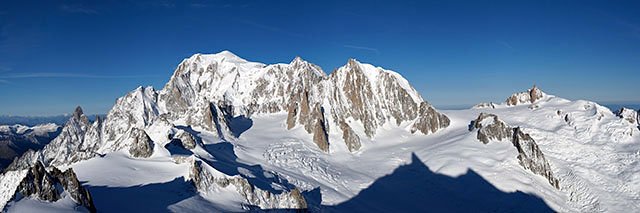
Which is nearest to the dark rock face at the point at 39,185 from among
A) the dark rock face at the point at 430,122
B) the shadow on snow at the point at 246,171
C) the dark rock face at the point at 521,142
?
the shadow on snow at the point at 246,171

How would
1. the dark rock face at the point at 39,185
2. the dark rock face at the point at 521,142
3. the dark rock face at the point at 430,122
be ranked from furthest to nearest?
the dark rock face at the point at 430,122 → the dark rock face at the point at 521,142 → the dark rock face at the point at 39,185

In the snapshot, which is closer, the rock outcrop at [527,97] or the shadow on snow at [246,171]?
the shadow on snow at [246,171]

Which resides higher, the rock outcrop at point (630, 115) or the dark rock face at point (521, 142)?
the rock outcrop at point (630, 115)

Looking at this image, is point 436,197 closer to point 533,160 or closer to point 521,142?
point 533,160

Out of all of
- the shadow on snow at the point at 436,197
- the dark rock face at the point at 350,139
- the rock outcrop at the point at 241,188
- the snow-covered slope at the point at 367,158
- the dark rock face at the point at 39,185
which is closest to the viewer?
the dark rock face at the point at 39,185

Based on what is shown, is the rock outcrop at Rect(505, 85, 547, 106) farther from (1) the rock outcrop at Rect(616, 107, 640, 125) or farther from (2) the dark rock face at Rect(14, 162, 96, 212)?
(2) the dark rock face at Rect(14, 162, 96, 212)

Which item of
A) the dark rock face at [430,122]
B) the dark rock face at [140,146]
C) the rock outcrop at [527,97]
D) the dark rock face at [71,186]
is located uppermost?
the rock outcrop at [527,97]

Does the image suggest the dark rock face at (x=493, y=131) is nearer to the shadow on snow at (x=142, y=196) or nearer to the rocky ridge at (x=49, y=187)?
the shadow on snow at (x=142, y=196)

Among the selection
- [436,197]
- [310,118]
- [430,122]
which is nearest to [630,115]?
[430,122]
